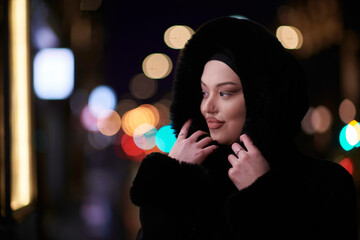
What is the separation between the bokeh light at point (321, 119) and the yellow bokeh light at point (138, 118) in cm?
3273

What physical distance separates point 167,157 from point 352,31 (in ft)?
50.2

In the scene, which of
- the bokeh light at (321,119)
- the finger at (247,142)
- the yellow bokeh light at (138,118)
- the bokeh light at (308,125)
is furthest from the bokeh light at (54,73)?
the yellow bokeh light at (138,118)

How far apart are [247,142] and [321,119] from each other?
64.1ft

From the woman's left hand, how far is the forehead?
0.36 metres

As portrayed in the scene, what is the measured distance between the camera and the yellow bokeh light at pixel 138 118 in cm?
5206

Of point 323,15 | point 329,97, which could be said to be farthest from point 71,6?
point 323,15

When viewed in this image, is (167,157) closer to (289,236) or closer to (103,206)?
(289,236)

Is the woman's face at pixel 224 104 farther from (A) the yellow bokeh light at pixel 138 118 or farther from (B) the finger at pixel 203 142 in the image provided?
(A) the yellow bokeh light at pixel 138 118

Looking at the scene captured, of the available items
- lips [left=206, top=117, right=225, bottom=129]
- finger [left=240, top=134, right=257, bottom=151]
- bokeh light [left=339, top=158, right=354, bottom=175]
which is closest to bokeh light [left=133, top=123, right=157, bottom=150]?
bokeh light [left=339, top=158, right=354, bottom=175]

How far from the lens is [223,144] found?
2.22 meters

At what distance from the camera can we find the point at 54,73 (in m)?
9.99

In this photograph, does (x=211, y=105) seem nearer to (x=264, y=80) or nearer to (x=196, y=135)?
(x=196, y=135)

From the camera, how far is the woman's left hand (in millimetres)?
1987

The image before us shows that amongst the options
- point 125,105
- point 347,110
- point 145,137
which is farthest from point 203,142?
point 125,105
